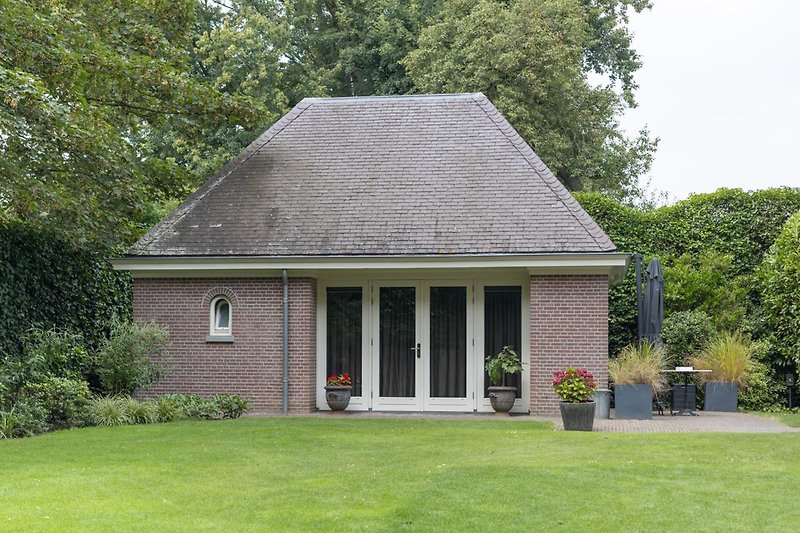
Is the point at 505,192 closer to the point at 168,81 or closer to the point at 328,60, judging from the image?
the point at 168,81

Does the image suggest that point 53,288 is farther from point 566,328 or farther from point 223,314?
point 566,328

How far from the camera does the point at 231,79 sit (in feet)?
103

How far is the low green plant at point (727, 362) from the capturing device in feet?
60.6

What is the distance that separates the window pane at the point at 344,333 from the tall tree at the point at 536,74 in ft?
36.3

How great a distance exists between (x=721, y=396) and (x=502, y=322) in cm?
411

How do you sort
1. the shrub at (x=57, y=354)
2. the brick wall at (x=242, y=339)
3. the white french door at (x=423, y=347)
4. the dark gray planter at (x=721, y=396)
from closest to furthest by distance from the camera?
the shrub at (x=57, y=354)
the brick wall at (x=242, y=339)
the white french door at (x=423, y=347)
the dark gray planter at (x=721, y=396)

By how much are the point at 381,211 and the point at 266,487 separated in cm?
910

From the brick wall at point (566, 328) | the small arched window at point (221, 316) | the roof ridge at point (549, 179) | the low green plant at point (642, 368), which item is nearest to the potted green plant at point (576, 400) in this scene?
the low green plant at point (642, 368)

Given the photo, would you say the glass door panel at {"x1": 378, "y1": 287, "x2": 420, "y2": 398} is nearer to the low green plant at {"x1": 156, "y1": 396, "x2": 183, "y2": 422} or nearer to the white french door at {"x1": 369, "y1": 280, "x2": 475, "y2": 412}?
the white french door at {"x1": 369, "y1": 280, "x2": 475, "y2": 412}

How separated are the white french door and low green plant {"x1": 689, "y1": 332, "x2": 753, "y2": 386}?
4256 millimetres

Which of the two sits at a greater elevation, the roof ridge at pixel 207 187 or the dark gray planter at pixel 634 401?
the roof ridge at pixel 207 187

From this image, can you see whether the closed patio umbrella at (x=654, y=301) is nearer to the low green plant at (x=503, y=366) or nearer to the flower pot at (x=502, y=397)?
the low green plant at (x=503, y=366)

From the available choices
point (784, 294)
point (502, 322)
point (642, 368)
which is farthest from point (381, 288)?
point (784, 294)

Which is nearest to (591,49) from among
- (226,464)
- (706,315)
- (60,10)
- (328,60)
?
(328,60)
